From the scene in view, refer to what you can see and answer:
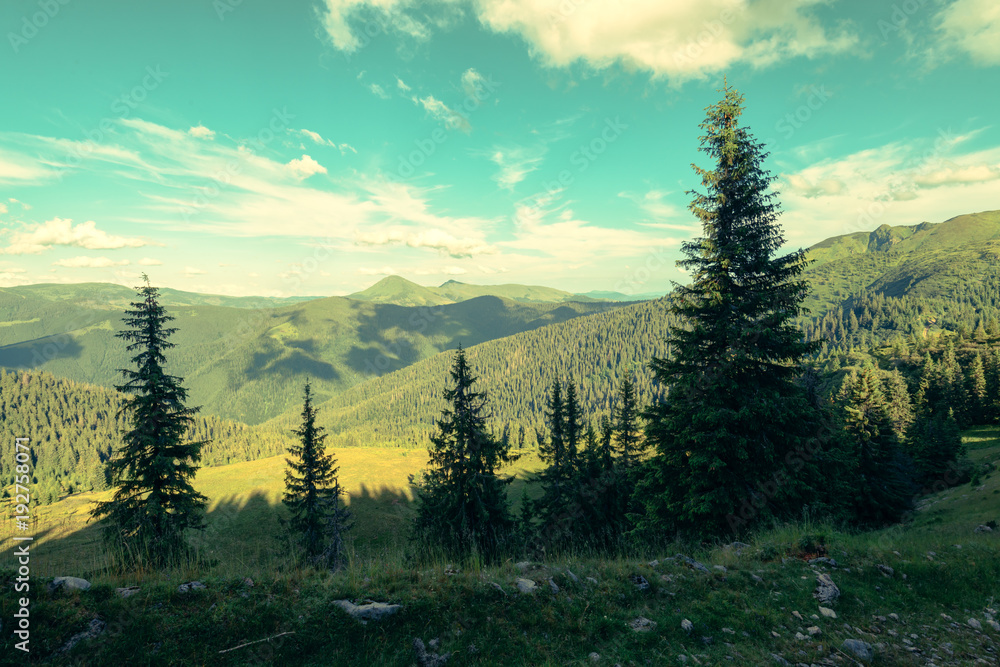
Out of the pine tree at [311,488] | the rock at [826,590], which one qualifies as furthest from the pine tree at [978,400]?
the pine tree at [311,488]

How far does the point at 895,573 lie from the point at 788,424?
552 centimetres

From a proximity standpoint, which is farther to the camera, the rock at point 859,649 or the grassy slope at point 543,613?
the rock at point 859,649

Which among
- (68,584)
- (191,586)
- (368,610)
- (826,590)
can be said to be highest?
(68,584)

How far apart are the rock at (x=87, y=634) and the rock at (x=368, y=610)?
2827 millimetres

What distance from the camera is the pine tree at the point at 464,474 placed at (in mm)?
23125

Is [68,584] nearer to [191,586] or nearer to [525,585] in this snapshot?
[191,586]

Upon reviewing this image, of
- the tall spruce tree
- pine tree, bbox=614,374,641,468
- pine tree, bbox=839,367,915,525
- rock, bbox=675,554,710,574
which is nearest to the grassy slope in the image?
rock, bbox=675,554,710,574

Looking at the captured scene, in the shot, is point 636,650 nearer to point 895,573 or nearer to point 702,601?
point 702,601

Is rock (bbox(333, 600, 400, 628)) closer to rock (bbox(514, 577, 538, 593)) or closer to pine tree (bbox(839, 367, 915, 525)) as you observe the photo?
rock (bbox(514, 577, 538, 593))

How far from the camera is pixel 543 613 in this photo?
21.1 feet

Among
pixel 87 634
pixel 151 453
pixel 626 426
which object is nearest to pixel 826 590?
pixel 87 634

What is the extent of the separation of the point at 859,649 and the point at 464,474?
19364mm

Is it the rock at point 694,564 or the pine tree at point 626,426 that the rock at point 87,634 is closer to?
the rock at point 694,564

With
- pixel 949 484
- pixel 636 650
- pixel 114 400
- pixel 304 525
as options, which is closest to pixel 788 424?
pixel 636 650
